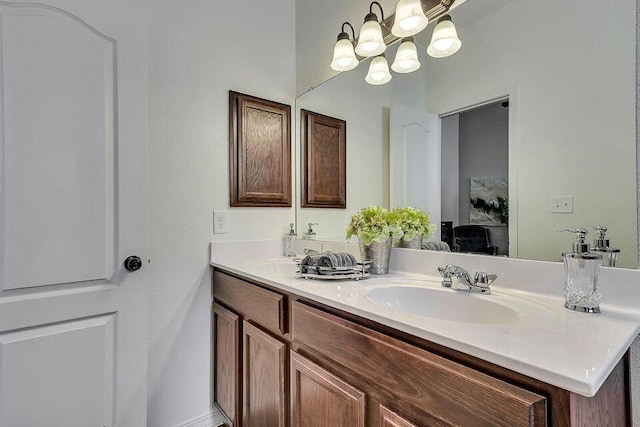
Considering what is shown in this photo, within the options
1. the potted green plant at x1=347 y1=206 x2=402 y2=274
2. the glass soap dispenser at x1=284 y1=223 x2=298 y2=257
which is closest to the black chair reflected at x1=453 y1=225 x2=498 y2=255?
the potted green plant at x1=347 y1=206 x2=402 y2=274

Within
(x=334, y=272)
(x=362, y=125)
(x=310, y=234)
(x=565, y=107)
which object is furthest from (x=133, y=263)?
(x=565, y=107)

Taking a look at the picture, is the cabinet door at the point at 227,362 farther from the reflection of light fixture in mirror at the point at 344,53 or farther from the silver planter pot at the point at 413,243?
the reflection of light fixture in mirror at the point at 344,53

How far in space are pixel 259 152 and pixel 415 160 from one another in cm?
85

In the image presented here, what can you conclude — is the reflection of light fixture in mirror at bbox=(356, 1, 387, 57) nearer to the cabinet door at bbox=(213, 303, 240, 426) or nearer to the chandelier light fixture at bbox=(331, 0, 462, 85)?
the chandelier light fixture at bbox=(331, 0, 462, 85)


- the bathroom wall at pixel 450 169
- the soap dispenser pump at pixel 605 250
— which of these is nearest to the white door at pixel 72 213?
the bathroom wall at pixel 450 169

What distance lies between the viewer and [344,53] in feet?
5.45

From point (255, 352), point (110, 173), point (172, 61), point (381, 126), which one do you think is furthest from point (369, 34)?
point (255, 352)

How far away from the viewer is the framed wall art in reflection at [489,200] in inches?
44.5

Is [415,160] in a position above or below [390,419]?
above

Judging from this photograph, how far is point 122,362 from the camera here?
133 centimetres

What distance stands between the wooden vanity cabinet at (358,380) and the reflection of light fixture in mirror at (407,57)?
1.08 meters

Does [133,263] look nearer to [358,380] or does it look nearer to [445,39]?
[358,380]

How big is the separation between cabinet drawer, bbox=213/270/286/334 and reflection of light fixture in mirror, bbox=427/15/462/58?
44.3 inches

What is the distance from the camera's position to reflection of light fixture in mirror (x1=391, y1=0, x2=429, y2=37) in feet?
4.35
